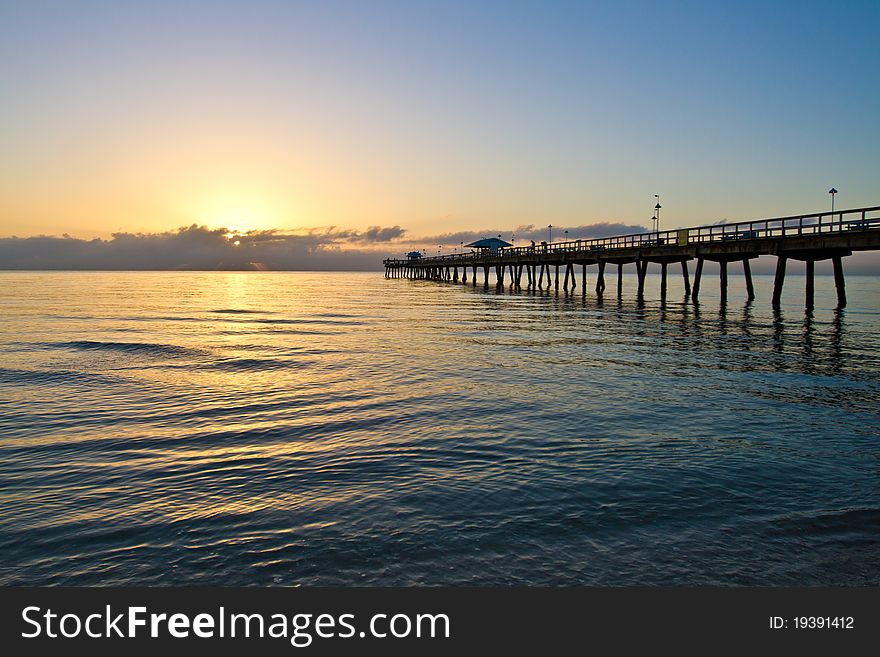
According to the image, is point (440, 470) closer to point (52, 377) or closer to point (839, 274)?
point (52, 377)

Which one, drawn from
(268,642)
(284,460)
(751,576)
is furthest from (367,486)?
(751,576)

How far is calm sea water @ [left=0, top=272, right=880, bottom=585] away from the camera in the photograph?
5.36m

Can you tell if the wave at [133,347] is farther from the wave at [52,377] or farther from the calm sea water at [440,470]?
the wave at [52,377]

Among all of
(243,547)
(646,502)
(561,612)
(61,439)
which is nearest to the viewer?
(561,612)

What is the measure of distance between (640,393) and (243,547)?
32.1ft

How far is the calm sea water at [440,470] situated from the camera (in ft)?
17.6

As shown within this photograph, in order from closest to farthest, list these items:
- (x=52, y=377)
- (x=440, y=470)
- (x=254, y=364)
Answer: (x=440, y=470) → (x=52, y=377) → (x=254, y=364)

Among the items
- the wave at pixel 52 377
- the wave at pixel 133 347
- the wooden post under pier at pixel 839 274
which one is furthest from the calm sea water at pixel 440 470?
the wooden post under pier at pixel 839 274

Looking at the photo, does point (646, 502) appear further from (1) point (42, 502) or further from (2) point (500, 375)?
(2) point (500, 375)

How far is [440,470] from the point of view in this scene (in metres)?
7.93

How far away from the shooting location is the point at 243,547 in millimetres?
5633

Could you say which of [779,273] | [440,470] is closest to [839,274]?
[779,273]

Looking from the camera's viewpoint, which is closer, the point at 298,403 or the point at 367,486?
the point at 367,486

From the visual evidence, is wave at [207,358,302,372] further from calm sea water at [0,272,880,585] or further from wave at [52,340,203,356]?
wave at [52,340,203,356]
